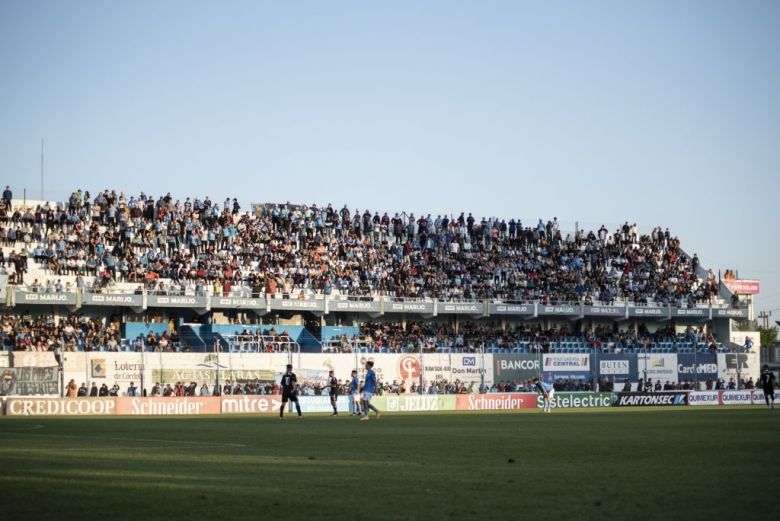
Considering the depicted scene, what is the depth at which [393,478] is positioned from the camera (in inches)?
552

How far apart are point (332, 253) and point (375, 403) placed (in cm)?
2031

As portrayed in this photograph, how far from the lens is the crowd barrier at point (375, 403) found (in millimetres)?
48000

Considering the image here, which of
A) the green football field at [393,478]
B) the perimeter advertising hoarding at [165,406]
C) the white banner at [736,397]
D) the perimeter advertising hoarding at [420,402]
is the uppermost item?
the green football field at [393,478]

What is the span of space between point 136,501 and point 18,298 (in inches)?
2059

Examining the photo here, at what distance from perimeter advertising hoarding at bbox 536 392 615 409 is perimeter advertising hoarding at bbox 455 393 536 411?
834 mm

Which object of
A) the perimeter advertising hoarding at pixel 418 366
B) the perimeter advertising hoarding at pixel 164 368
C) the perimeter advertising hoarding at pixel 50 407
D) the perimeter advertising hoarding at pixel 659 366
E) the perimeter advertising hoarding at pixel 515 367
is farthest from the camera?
the perimeter advertising hoarding at pixel 659 366

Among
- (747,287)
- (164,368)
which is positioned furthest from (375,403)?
(747,287)

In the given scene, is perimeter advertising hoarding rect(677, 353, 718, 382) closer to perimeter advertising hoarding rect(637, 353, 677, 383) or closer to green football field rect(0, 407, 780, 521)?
perimeter advertising hoarding rect(637, 353, 677, 383)

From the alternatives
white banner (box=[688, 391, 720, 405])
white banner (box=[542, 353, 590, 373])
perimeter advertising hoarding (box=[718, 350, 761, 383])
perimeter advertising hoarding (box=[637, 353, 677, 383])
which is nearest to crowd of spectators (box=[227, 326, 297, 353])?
white banner (box=[542, 353, 590, 373])

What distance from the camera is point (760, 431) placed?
25.5 m

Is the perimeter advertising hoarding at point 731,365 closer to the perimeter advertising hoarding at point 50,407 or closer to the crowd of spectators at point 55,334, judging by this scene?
the crowd of spectators at point 55,334

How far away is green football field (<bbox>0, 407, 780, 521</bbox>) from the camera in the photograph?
35.6 feet

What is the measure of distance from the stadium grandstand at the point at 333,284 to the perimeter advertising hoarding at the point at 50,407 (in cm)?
775

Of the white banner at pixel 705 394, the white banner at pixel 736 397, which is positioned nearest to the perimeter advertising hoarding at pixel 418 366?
the white banner at pixel 705 394
